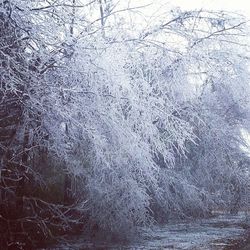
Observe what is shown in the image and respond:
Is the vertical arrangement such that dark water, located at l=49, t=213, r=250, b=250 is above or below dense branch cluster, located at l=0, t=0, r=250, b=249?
below

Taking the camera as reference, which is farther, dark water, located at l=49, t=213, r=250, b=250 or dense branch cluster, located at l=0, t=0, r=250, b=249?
dark water, located at l=49, t=213, r=250, b=250

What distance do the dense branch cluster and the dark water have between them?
1.32 feet

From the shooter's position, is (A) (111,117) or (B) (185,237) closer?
(A) (111,117)

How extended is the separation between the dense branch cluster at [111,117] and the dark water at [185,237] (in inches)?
15.9

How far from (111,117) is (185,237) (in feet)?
19.1

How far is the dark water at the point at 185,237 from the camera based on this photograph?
10.3 metres

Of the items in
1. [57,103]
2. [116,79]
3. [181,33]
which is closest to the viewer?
[57,103]

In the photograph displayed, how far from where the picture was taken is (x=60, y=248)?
991 cm

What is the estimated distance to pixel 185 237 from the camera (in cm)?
1206

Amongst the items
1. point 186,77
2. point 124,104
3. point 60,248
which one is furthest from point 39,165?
point 186,77

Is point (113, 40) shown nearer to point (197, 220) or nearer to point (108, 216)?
point (108, 216)

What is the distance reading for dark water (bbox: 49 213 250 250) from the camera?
10.3 metres

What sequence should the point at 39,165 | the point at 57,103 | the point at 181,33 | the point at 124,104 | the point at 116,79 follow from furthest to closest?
the point at 181,33 → the point at 39,165 → the point at 124,104 → the point at 116,79 → the point at 57,103

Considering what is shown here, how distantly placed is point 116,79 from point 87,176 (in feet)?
11.5
